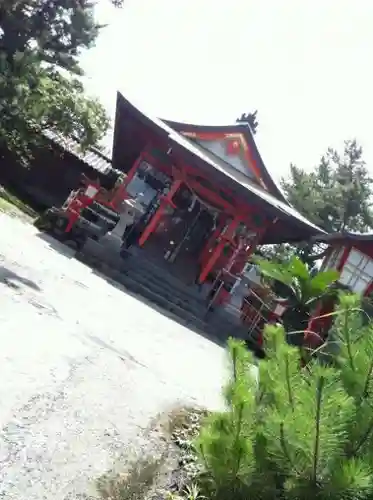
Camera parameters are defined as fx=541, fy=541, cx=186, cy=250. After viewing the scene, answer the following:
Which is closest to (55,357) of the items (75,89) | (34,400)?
(34,400)

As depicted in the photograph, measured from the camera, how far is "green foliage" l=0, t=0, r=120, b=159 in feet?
65.1

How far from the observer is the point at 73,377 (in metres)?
4.79

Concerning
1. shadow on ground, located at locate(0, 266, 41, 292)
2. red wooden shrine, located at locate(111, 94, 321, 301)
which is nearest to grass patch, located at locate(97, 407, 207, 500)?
shadow on ground, located at locate(0, 266, 41, 292)

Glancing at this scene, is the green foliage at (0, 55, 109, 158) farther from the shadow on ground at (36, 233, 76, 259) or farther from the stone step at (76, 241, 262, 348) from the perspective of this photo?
the stone step at (76, 241, 262, 348)

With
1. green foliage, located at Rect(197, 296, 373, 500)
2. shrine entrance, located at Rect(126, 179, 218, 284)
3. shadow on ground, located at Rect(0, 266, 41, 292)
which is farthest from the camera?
shrine entrance, located at Rect(126, 179, 218, 284)

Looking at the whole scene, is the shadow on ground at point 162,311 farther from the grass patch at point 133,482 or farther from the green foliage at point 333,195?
the green foliage at point 333,195

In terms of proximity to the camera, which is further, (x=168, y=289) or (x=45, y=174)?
(x=45, y=174)

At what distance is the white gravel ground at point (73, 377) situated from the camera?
3.38m

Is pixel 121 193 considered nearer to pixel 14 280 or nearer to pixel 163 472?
pixel 14 280

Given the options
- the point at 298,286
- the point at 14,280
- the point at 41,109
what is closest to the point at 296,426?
the point at 14,280

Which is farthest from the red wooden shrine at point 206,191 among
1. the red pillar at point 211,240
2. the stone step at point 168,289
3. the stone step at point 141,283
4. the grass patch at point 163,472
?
the grass patch at point 163,472

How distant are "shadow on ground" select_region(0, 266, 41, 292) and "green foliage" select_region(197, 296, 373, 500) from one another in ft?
15.2

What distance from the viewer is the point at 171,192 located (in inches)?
582

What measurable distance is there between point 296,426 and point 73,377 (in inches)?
115
